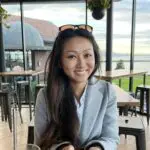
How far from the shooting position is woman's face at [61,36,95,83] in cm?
121

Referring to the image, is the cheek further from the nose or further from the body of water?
the body of water

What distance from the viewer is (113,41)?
5.97 metres

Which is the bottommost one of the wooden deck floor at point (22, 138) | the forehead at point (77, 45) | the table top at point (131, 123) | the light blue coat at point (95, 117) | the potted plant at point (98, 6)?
the wooden deck floor at point (22, 138)

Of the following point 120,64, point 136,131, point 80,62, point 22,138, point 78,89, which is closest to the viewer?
point 80,62

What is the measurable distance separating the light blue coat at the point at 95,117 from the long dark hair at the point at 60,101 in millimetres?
38

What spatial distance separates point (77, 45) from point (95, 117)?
37 cm

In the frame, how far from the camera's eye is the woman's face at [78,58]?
121cm

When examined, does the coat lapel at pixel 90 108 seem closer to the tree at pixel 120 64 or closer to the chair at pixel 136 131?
the chair at pixel 136 131

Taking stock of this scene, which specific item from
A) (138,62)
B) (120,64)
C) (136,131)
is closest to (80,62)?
(136,131)

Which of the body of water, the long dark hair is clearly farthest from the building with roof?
the long dark hair

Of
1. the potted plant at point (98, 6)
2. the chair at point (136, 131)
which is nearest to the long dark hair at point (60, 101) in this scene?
the chair at point (136, 131)

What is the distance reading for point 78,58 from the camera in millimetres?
1211

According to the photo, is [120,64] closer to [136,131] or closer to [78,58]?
[136,131]

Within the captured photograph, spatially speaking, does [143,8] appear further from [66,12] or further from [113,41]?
[66,12]
